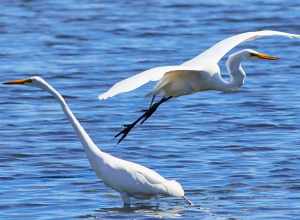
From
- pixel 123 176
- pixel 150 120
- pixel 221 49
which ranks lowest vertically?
pixel 150 120

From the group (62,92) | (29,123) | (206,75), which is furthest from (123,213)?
(62,92)

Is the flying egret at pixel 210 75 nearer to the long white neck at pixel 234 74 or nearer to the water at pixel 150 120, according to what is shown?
the long white neck at pixel 234 74

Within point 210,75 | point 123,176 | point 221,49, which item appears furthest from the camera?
point 221,49

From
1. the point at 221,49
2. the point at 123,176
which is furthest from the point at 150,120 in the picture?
the point at 123,176

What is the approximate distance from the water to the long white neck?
940mm

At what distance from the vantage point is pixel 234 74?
11.6m

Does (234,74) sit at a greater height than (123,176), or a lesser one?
greater

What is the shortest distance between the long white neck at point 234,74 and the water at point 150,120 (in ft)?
3.08

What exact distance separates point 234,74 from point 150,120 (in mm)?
4019

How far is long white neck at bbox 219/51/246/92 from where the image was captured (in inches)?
455

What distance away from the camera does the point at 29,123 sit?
15.0 metres

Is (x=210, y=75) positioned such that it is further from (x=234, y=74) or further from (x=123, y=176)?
(x=123, y=176)

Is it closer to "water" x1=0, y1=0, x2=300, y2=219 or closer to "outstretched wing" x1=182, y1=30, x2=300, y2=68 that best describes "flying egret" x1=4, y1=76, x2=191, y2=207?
"water" x1=0, y1=0, x2=300, y2=219

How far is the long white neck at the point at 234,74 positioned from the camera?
11555 millimetres
